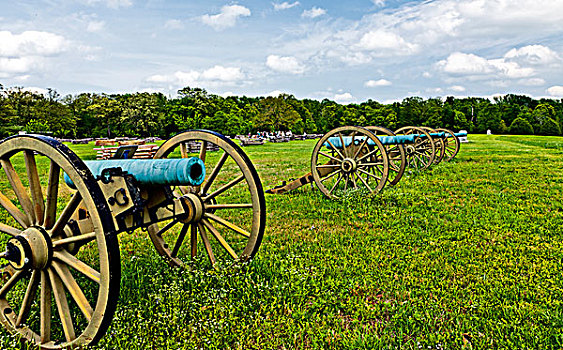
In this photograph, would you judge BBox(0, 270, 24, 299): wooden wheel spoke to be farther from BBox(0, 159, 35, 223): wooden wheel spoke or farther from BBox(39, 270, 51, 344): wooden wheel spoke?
BBox(0, 159, 35, 223): wooden wheel spoke

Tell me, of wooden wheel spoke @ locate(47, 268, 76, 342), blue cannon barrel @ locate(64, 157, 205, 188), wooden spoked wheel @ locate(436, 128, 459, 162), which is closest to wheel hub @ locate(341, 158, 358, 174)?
blue cannon barrel @ locate(64, 157, 205, 188)

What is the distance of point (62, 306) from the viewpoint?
2707 mm

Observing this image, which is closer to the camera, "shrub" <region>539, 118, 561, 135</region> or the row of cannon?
the row of cannon

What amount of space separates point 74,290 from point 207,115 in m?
52.4

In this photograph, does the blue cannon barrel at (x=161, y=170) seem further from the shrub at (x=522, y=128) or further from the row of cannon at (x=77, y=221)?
the shrub at (x=522, y=128)

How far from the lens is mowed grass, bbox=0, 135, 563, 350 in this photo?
3.00 m

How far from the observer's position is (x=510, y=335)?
2.97 metres

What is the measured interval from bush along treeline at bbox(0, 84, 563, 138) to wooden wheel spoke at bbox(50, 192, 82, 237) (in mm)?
44478

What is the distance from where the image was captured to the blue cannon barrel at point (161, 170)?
3.05m

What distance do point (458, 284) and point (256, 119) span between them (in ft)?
192

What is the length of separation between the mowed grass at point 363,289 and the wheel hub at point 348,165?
188cm

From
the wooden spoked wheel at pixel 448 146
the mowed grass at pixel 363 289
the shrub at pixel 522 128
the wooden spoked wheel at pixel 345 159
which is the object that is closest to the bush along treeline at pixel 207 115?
the shrub at pixel 522 128

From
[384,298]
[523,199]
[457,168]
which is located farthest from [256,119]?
[384,298]

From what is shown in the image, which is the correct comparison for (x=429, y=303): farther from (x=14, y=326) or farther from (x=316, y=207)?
(x=316, y=207)
